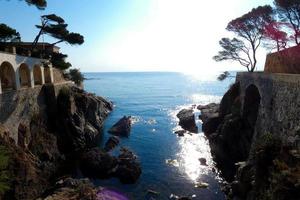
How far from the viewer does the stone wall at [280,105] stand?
1812cm

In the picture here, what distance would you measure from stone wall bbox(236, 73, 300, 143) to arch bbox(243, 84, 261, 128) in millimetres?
3851

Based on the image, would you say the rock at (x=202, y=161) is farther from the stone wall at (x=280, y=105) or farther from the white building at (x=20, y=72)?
the white building at (x=20, y=72)

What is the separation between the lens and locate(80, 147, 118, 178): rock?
95.3ft

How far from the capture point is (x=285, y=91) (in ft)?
66.6

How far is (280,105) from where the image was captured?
20859 millimetres

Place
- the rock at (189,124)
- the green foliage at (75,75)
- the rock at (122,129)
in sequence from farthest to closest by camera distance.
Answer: the green foliage at (75,75) < the rock at (189,124) < the rock at (122,129)

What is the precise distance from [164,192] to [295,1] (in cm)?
2237

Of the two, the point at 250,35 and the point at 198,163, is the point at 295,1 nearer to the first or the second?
the point at 250,35

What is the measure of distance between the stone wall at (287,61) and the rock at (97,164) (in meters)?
19.3

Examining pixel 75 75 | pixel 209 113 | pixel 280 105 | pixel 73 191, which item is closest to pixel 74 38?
pixel 73 191

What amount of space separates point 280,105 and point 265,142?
3851 millimetres

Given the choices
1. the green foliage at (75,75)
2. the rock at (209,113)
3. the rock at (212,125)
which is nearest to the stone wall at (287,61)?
the rock at (212,125)

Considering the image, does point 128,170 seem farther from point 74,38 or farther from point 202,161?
point 74,38

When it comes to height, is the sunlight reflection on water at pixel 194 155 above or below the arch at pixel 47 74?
below
